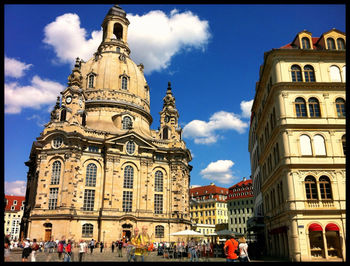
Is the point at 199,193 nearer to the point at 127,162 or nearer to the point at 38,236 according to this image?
the point at 127,162

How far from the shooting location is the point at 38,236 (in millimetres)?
43875

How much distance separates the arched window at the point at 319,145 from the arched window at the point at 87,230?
33.7 meters

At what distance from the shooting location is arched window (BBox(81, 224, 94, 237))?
45.8 m

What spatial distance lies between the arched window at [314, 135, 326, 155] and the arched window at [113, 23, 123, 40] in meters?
56.5

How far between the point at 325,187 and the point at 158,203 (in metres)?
31.7

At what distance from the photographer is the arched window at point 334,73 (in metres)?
28.2

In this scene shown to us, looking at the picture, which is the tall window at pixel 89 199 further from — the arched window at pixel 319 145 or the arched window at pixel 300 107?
the arched window at pixel 319 145

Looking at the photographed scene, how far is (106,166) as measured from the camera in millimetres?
49500

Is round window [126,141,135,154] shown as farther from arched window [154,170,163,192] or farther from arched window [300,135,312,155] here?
arched window [300,135,312,155]

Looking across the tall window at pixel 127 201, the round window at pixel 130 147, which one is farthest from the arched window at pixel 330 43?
the tall window at pixel 127 201

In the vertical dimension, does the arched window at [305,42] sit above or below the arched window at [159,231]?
above

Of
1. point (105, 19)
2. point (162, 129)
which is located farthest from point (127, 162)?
point (105, 19)

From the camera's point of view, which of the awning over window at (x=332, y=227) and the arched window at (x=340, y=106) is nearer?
the awning over window at (x=332, y=227)

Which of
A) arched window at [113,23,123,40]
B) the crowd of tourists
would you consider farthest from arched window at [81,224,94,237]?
arched window at [113,23,123,40]
